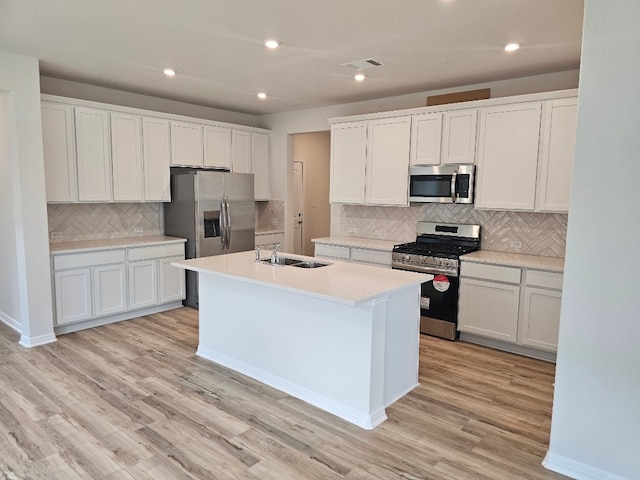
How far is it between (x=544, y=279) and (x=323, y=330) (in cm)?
215

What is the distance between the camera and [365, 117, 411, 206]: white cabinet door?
492cm

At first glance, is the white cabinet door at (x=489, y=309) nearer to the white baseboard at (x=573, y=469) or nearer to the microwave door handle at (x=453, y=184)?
the microwave door handle at (x=453, y=184)

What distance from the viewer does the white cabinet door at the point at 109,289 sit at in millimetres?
4602

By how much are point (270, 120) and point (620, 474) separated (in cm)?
597

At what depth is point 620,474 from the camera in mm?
2180

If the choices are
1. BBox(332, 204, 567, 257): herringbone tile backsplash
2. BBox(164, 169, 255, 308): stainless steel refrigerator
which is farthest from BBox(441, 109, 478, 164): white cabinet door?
BBox(164, 169, 255, 308): stainless steel refrigerator

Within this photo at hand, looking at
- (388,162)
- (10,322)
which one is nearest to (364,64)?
(388,162)

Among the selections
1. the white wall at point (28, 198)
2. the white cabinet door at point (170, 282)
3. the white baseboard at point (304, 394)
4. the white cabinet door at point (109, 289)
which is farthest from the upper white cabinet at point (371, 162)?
the white wall at point (28, 198)

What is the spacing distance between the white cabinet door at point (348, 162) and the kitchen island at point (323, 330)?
6.45 ft

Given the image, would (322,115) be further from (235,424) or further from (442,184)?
(235,424)

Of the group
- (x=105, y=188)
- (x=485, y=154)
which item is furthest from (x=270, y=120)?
(x=485, y=154)

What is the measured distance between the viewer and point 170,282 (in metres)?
5.25

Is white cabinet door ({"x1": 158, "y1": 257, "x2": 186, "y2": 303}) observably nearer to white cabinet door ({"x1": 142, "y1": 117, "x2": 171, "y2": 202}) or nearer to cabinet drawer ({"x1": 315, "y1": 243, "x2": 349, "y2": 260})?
white cabinet door ({"x1": 142, "y1": 117, "x2": 171, "y2": 202})

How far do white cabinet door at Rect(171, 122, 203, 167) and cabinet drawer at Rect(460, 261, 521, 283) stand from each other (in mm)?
3621
